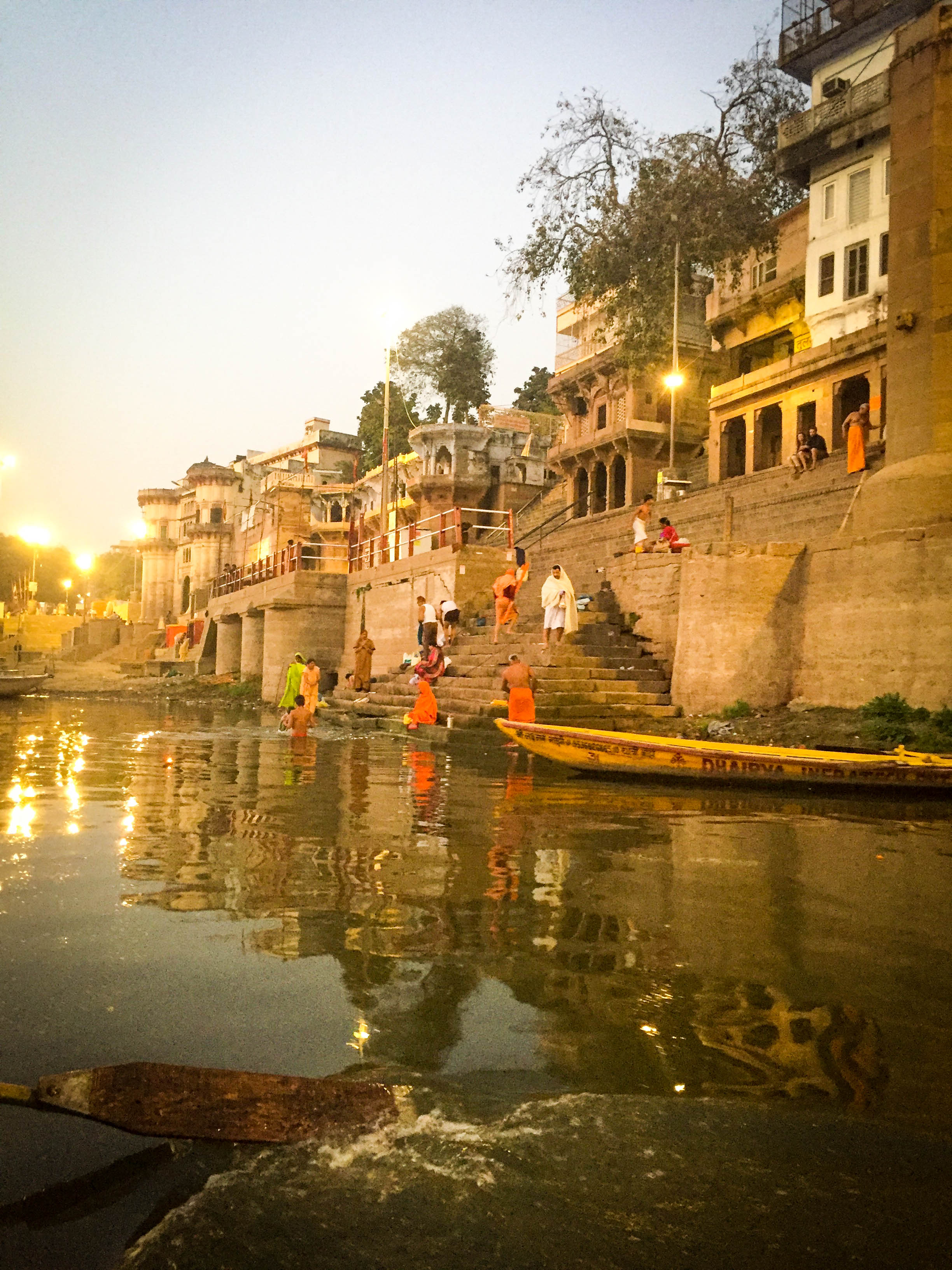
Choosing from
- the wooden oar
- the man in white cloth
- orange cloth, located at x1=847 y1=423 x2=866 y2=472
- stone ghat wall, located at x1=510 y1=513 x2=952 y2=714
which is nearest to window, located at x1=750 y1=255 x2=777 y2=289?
orange cloth, located at x1=847 y1=423 x2=866 y2=472

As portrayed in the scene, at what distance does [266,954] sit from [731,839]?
4.04 metres

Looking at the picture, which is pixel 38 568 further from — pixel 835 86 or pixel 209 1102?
pixel 209 1102

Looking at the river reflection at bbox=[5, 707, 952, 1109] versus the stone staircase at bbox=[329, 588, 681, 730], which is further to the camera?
the stone staircase at bbox=[329, 588, 681, 730]

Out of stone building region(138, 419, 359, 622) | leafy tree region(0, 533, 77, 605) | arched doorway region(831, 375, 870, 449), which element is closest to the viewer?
arched doorway region(831, 375, 870, 449)

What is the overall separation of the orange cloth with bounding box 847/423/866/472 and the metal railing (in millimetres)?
12955

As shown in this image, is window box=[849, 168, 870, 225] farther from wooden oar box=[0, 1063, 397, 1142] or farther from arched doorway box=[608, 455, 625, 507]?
wooden oar box=[0, 1063, 397, 1142]

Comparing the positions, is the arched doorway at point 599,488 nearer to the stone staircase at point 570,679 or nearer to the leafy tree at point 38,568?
the stone staircase at point 570,679

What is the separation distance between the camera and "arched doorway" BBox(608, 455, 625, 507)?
35.9 metres

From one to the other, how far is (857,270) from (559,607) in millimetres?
18056

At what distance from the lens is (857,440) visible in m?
16.7

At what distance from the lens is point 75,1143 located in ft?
7.41

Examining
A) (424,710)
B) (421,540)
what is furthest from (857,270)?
(424,710)

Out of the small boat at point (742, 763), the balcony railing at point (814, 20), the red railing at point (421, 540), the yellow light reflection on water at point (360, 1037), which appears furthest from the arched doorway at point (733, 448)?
the yellow light reflection on water at point (360, 1037)

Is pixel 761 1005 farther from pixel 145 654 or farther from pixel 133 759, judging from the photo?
pixel 145 654
